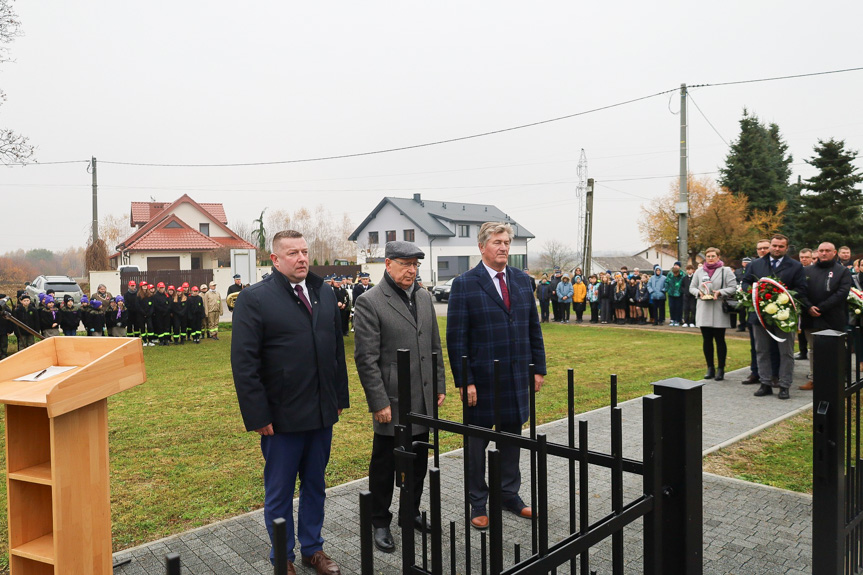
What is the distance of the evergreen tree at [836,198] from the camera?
36844mm

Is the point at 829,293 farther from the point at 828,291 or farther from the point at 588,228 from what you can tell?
the point at 588,228

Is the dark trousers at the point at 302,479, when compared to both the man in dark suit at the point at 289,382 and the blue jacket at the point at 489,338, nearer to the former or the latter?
the man in dark suit at the point at 289,382

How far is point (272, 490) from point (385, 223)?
196 ft

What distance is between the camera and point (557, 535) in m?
4.31

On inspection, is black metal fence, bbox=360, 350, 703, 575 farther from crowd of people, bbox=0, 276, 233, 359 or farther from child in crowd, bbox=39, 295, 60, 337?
child in crowd, bbox=39, 295, 60, 337

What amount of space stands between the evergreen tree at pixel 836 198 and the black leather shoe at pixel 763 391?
33268 mm

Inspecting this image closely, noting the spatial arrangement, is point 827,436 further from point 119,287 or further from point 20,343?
point 119,287

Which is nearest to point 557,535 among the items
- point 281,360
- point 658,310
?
point 281,360

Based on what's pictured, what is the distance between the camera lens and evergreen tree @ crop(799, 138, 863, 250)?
1451 inches

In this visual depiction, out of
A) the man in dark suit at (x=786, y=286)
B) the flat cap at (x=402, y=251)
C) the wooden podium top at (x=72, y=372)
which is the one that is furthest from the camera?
the man in dark suit at (x=786, y=286)

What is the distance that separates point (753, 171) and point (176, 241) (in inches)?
1513

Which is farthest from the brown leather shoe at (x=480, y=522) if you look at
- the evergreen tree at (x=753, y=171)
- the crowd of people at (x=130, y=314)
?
the evergreen tree at (x=753, y=171)

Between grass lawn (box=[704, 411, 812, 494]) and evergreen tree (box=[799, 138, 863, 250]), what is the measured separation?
117 feet

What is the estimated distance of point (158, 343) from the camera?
18719 millimetres
